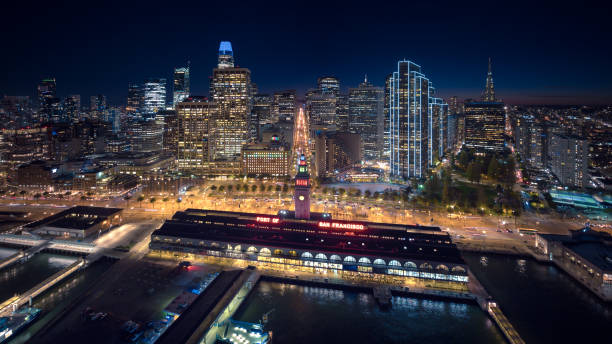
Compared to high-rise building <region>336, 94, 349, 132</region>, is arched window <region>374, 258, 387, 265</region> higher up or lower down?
lower down

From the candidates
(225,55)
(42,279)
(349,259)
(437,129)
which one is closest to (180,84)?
(225,55)

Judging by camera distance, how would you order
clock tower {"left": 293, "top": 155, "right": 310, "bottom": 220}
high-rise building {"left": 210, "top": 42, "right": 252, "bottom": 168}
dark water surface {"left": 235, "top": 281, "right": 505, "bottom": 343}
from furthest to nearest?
high-rise building {"left": 210, "top": 42, "right": 252, "bottom": 168}
clock tower {"left": 293, "top": 155, "right": 310, "bottom": 220}
dark water surface {"left": 235, "top": 281, "right": 505, "bottom": 343}

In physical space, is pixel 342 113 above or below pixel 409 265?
above

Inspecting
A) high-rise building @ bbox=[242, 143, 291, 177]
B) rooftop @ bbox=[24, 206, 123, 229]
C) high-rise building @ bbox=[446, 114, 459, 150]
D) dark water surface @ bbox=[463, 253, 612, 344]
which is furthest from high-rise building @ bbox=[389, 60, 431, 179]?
rooftop @ bbox=[24, 206, 123, 229]

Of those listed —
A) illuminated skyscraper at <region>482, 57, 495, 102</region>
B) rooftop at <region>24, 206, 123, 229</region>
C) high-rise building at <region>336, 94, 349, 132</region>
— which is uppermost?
illuminated skyscraper at <region>482, 57, 495, 102</region>

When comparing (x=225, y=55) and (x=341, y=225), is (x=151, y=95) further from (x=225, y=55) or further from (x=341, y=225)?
(x=341, y=225)

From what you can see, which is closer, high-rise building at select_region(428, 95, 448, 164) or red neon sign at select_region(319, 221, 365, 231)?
red neon sign at select_region(319, 221, 365, 231)

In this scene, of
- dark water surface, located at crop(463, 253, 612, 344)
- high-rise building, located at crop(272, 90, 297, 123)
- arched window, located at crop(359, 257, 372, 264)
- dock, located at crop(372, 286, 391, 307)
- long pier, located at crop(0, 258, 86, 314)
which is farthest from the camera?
high-rise building, located at crop(272, 90, 297, 123)

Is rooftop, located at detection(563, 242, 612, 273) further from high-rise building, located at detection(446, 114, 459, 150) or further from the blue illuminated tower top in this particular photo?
high-rise building, located at detection(446, 114, 459, 150)
